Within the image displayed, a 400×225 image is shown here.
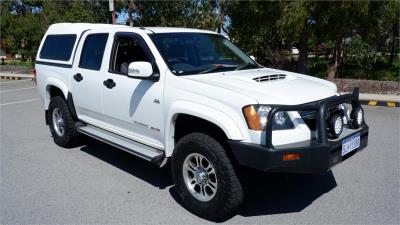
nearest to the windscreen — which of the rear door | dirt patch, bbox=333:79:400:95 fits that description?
the rear door

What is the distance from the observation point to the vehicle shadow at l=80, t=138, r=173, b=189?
Answer: 5.11 meters

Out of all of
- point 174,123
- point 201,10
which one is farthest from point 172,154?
point 201,10

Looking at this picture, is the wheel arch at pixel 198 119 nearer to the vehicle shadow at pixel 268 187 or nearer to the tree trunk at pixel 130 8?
the vehicle shadow at pixel 268 187

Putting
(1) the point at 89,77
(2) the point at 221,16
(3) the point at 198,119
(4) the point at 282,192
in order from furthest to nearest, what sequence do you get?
(2) the point at 221,16 → (1) the point at 89,77 → (4) the point at 282,192 → (3) the point at 198,119

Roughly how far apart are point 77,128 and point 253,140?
335 cm

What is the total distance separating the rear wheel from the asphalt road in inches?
7.1

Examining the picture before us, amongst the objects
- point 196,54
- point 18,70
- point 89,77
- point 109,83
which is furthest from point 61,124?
point 18,70

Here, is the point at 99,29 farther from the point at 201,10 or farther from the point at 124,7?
the point at 124,7

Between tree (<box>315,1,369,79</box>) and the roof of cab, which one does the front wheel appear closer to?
the roof of cab

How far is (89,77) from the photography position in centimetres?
551

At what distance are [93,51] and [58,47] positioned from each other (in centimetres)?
126

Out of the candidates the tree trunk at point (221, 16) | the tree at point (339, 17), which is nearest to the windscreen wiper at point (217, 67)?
the tree at point (339, 17)

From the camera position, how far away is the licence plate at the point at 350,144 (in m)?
3.80

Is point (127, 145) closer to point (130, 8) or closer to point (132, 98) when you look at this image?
point (132, 98)
